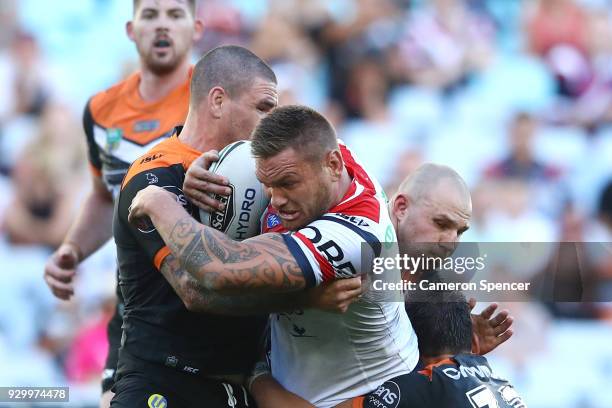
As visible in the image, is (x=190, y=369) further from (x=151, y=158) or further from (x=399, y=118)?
(x=399, y=118)

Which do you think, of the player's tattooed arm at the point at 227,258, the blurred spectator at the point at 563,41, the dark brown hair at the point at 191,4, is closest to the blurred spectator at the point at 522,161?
the blurred spectator at the point at 563,41

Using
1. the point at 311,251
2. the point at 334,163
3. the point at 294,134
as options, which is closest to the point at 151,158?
the point at 294,134

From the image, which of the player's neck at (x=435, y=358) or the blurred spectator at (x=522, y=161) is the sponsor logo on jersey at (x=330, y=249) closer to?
the player's neck at (x=435, y=358)

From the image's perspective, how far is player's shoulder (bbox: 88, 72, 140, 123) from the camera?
6918mm

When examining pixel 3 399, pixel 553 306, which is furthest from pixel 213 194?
pixel 553 306

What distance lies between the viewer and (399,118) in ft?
36.7

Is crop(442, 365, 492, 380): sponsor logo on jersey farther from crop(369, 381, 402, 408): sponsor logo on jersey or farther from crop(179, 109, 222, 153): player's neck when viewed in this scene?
crop(179, 109, 222, 153): player's neck

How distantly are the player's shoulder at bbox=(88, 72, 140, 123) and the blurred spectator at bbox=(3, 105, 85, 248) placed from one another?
3594mm

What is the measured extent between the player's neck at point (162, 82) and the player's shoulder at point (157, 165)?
6.49 ft

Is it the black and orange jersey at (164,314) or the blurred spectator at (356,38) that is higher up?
the blurred spectator at (356,38)

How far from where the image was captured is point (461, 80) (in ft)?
37.3

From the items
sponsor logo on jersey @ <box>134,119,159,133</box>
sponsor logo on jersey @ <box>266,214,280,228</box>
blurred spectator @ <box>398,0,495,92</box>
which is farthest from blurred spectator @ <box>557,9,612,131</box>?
sponsor logo on jersey @ <box>266,214,280,228</box>

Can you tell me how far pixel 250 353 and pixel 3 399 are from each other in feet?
8.77

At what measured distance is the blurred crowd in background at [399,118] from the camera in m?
9.93
